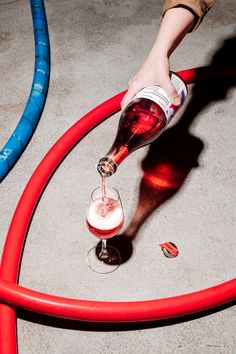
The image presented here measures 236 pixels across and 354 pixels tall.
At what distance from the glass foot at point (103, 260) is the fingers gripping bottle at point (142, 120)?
2.11 ft

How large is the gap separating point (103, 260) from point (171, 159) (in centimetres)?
86

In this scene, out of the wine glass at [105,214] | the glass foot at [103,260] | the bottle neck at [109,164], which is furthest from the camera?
the glass foot at [103,260]

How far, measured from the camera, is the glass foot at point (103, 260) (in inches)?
80.5

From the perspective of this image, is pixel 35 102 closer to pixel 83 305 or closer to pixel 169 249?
pixel 169 249

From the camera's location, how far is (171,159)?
2545 millimetres

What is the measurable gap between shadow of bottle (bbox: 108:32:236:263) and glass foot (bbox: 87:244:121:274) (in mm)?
34

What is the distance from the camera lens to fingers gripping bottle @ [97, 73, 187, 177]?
5.18ft

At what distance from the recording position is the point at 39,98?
2705 mm

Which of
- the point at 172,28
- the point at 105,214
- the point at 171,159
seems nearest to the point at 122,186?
the point at 171,159

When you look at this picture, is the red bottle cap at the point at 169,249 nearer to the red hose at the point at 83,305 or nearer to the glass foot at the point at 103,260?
the glass foot at the point at 103,260

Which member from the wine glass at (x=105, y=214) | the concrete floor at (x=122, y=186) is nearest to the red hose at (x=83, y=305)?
the concrete floor at (x=122, y=186)

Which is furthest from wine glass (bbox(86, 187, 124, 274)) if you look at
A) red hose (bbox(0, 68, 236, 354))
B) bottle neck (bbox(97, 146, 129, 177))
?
red hose (bbox(0, 68, 236, 354))

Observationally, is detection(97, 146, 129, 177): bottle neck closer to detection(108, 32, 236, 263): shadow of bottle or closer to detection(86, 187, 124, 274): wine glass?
detection(86, 187, 124, 274): wine glass

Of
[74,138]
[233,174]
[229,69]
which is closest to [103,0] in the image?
[229,69]
